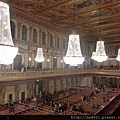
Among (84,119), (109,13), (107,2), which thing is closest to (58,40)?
A: (109,13)

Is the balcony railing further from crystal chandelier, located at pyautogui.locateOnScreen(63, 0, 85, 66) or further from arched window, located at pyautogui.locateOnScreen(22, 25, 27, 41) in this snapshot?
crystal chandelier, located at pyautogui.locateOnScreen(63, 0, 85, 66)

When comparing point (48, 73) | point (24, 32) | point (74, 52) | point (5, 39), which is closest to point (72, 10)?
point (24, 32)

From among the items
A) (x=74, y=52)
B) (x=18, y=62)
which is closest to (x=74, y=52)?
(x=74, y=52)

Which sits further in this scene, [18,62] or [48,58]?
[48,58]

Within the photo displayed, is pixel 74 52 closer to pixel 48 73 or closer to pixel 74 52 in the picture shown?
pixel 74 52

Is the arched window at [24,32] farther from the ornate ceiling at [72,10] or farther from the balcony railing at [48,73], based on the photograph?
the balcony railing at [48,73]

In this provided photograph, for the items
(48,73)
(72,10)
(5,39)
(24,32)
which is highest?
(72,10)

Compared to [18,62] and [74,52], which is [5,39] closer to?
[74,52]

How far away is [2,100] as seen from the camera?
14047mm

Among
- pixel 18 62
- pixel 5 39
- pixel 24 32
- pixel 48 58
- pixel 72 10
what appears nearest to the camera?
pixel 5 39

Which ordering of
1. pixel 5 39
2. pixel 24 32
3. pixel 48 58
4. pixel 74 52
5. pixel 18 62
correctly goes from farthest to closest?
pixel 48 58 < pixel 24 32 < pixel 18 62 < pixel 74 52 < pixel 5 39

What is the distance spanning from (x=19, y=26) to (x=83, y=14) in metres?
6.54

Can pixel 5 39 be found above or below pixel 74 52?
above

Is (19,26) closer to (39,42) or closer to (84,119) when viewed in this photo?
(39,42)
